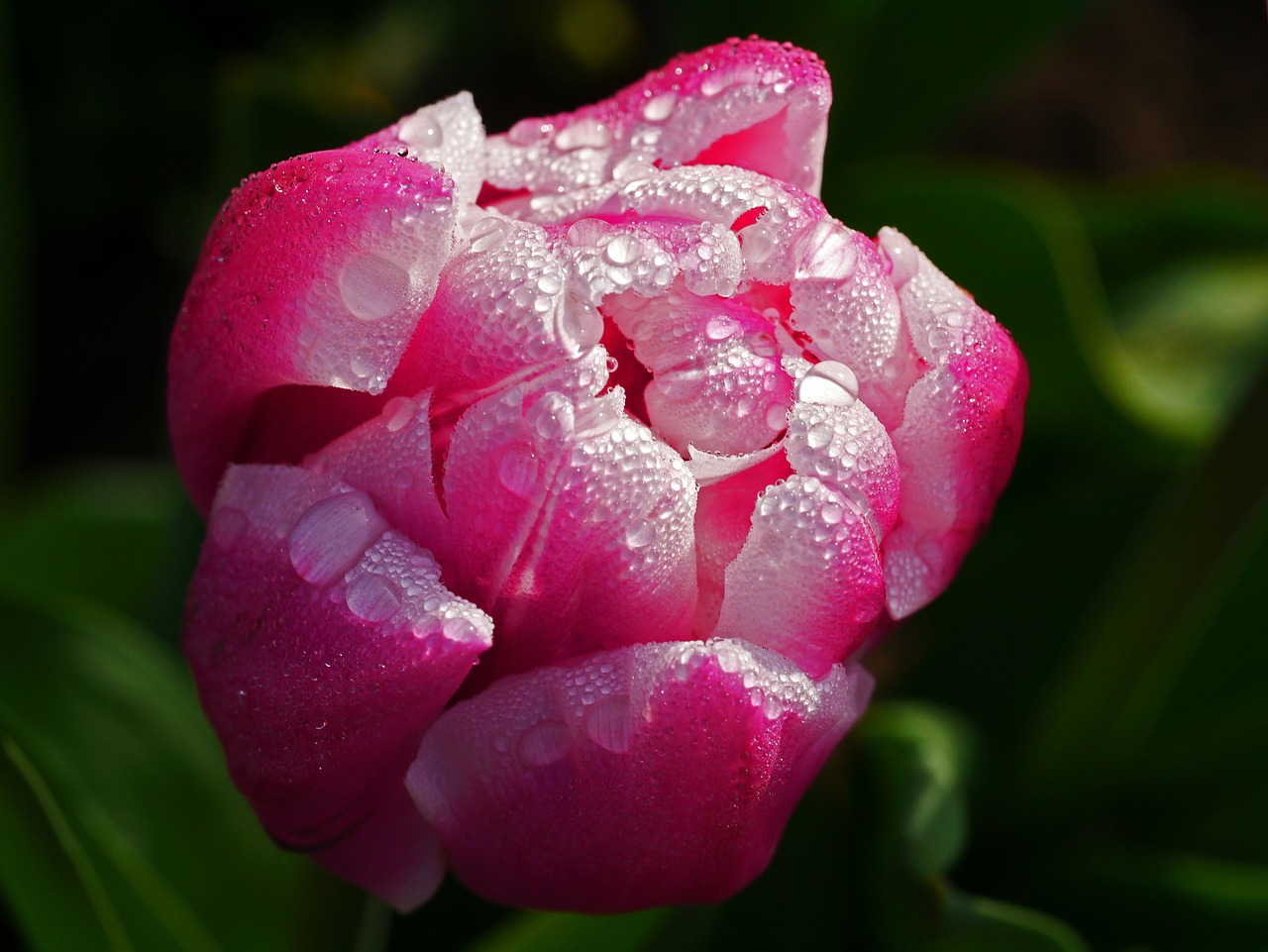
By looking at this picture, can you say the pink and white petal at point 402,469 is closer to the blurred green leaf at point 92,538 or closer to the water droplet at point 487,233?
the water droplet at point 487,233

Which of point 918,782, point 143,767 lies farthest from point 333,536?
point 143,767

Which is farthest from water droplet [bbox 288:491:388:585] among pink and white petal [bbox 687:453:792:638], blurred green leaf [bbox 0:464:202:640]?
blurred green leaf [bbox 0:464:202:640]

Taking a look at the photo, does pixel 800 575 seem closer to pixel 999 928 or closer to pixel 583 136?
pixel 583 136

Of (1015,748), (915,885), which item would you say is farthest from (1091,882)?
(915,885)

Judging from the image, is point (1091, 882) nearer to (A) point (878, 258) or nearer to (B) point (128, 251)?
(A) point (878, 258)

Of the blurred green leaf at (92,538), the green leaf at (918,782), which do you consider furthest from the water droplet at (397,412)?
the blurred green leaf at (92,538)

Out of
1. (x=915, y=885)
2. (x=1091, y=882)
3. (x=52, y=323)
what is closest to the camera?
(x=915, y=885)
